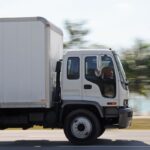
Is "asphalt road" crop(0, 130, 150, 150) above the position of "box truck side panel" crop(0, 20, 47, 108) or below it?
below

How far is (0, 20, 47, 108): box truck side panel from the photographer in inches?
666

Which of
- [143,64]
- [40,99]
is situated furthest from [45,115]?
[143,64]

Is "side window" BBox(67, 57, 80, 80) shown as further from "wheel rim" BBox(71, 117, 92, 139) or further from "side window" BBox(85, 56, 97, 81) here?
"wheel rim" BBox(71, 117, 92, 139)

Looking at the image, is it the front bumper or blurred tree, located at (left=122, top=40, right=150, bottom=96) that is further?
blurred tree, located at (left=122, top=40, right=150, bottom=96)

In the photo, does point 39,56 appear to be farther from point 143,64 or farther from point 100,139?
point 143,64

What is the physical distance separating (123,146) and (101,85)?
167 centimetres

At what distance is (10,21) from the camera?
17.0 m

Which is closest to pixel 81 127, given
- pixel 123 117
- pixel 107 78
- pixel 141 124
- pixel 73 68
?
pixel 123 117

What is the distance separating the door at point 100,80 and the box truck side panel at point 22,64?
45.2 inches

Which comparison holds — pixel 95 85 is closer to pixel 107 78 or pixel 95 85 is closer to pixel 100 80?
pixel 100 80

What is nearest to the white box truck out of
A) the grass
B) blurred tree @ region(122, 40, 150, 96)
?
the grass

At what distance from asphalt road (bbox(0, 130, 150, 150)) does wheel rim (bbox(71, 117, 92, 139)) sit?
35cm

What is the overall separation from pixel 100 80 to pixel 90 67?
0.43 meters

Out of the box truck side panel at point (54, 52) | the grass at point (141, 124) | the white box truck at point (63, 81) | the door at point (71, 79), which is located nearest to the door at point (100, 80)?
the white box truck at point (63, 81)
